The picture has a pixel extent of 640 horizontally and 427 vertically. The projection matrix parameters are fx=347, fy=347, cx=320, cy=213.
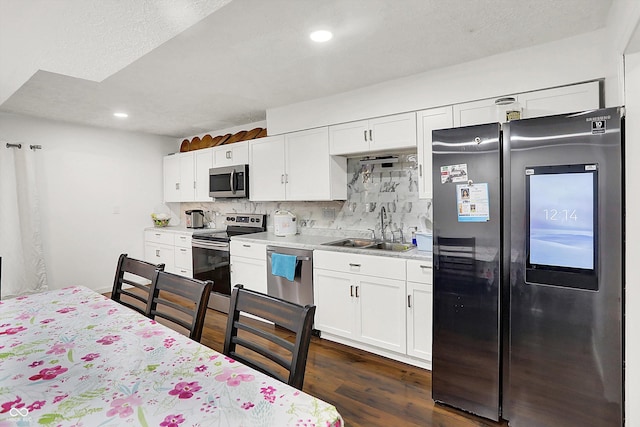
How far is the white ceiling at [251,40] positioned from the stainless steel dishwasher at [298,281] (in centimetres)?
146

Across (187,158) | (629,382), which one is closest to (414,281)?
(629,382)

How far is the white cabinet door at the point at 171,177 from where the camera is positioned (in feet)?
16.7

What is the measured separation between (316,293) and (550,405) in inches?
70.8

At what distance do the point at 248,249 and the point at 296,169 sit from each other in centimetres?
97

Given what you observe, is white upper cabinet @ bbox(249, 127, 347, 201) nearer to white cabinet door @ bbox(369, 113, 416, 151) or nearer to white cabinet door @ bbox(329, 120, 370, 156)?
white cabinet door @ bbox(329, 120, 370, 156)

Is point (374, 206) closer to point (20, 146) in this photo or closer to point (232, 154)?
point (232, 154)

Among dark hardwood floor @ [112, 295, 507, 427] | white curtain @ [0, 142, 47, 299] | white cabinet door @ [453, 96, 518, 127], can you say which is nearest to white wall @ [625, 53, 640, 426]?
dark hardwood floor @ [112, 295, 507, 427]

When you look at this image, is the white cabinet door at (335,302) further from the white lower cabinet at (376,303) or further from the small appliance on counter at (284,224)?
the small appliance on counter at (284,224)

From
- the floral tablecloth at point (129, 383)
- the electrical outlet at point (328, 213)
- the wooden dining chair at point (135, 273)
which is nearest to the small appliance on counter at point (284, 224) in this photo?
the electrical outlet at point (328, 213)

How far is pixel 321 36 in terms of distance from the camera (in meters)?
2.06

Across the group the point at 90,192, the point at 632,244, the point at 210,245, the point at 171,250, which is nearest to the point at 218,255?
the point at 210,245

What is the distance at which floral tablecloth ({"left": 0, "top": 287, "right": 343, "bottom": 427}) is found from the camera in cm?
85

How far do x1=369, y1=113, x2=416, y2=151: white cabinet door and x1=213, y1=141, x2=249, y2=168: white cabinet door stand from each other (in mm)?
1703

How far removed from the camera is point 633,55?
1566 millimetres
